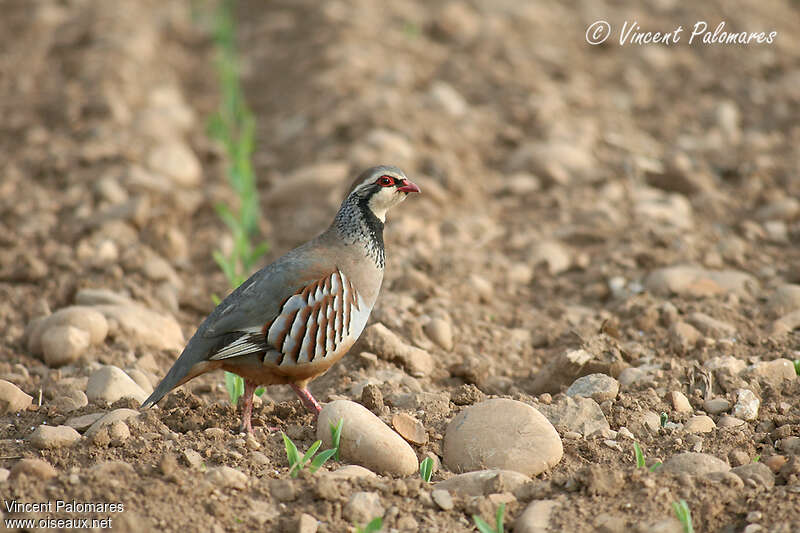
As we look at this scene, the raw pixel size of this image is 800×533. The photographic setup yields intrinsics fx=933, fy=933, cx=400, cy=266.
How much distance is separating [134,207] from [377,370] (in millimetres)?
2825

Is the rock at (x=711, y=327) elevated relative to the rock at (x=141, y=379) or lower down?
elevated

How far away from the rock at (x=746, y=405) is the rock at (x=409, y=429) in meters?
1.48

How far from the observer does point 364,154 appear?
748cm

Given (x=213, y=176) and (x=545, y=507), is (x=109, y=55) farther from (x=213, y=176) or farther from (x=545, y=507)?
(x=545, y=507)

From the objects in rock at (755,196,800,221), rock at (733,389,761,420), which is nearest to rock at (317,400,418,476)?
rock at (733,389,761,420)

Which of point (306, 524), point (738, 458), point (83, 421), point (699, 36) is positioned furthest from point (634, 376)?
point (699, 36)

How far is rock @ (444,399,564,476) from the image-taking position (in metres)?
3.87

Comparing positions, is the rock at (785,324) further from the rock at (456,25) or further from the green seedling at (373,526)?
the rock at (456,25)

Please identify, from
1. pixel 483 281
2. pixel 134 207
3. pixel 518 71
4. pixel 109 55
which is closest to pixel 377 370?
pixel 483 281

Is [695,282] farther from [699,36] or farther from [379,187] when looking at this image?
[699,36]

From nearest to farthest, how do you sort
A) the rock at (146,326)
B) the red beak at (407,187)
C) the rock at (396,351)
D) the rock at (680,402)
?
the rock at (680,402) < the red beak at (407,187) < the rock at (396,351) < the rock at (146,326)

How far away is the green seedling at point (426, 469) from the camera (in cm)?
378

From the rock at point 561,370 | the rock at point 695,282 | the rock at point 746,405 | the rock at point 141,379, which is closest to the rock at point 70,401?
the rock at point 141,379

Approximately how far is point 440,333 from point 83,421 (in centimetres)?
203
